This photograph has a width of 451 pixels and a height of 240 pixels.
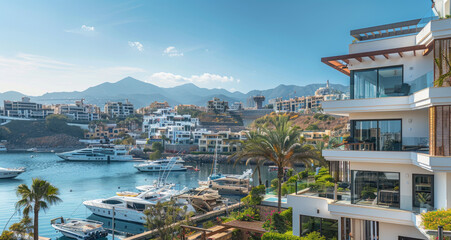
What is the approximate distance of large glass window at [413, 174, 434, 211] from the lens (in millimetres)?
11961

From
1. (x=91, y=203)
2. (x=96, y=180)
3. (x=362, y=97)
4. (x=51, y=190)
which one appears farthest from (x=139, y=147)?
(x=362, y=97)

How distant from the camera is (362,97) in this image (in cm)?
1397

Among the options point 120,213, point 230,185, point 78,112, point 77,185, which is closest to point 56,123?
point 78,112

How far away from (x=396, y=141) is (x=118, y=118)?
177967 mm

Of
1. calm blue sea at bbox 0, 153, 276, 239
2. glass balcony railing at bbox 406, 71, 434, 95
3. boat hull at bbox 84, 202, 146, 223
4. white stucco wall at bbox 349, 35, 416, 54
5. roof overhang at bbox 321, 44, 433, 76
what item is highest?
white stucco wall at bbox 349, 35, 416, 54

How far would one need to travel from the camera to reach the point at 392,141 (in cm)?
1340

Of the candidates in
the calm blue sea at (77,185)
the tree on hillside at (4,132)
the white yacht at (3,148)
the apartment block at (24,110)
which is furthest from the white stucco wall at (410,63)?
the apartment block at (24,110)

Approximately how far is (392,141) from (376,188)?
1958 mm

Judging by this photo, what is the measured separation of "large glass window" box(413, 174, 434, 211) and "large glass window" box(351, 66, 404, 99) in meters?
3.20

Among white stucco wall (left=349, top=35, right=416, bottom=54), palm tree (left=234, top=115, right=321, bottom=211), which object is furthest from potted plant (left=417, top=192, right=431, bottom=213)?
palm tree (left=234, top=115, right=321, bottom=211)

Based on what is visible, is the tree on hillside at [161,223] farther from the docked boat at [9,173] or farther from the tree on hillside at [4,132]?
the tree on hillside at [4,132]

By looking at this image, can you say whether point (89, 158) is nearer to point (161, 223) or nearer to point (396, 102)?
point (161, 223)

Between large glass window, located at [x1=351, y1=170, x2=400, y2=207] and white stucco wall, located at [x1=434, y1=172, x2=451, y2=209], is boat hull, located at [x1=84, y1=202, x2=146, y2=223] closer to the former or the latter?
large glass window, located at [x1=351, y1=170, x2=400, y2=207]

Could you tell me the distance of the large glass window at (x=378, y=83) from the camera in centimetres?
1331
